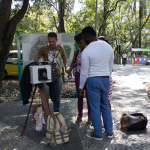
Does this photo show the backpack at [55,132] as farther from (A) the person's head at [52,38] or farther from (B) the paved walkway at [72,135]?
(A) the person's head at [52,38]

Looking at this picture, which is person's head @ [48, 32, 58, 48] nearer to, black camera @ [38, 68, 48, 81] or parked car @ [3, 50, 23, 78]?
black camera @ [38, 68, 48, 81]

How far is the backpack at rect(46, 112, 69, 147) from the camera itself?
3303 mm

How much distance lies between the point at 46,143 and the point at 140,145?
1.53 metres

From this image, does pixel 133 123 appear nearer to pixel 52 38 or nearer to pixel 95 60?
pixel 95 60

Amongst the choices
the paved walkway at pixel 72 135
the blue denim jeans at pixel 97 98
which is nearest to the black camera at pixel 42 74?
the blue denim jeans at pixel 97 98

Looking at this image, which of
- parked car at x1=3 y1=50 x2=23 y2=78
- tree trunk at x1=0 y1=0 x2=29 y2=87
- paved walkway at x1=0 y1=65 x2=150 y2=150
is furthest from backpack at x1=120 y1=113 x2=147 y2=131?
parked car at x1=3 y1=50 x2=23 y2=78

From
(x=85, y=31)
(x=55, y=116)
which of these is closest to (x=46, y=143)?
(x=55, y=116)

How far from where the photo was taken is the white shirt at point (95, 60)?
3311mm

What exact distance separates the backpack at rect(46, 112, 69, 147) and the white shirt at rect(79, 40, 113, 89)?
706 millimetres

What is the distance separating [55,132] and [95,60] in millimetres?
1325

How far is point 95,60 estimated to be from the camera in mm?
3332

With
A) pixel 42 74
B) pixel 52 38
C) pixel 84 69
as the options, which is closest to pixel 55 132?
pixel 42 74

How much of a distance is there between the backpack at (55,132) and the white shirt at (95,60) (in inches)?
27.8

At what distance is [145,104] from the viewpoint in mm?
5961
